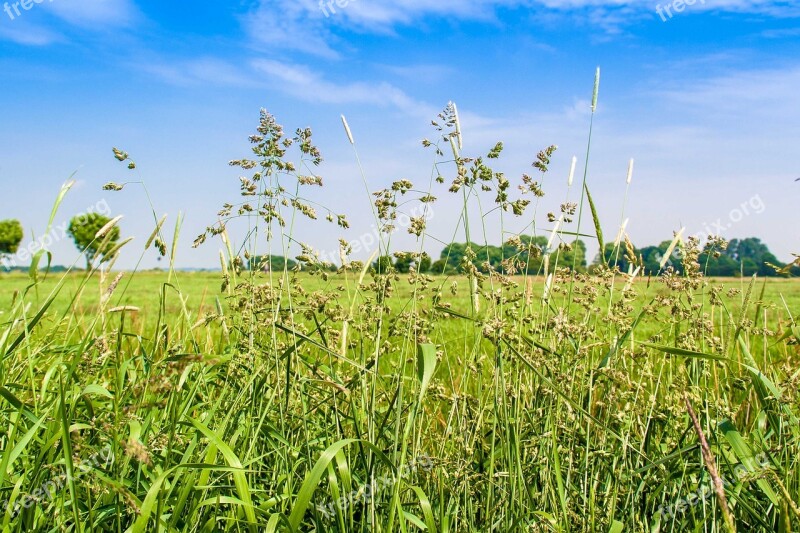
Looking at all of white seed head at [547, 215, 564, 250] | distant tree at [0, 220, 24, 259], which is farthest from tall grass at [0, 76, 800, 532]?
distant tree at [0, 220, 24, 259]

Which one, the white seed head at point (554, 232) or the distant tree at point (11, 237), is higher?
the distant tree at point (11, 237)

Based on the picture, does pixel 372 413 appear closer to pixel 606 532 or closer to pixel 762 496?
pixel 606 532

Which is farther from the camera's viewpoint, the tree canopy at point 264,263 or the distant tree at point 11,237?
the distant tree at point 11,237

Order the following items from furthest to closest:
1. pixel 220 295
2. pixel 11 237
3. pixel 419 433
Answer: pixel 11 237
pixel 220 295
pixel 419 433

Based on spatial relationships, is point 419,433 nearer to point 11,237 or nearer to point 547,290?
point 547,290

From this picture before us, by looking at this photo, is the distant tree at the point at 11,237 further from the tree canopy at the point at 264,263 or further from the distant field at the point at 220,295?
the tree canopy at the point at 264,263

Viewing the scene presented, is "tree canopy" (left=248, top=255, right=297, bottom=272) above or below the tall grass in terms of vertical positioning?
above

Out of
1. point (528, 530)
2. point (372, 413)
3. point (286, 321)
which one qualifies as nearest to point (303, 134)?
point (286, 321)

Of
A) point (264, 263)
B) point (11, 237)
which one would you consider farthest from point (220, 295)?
point (11, 237)

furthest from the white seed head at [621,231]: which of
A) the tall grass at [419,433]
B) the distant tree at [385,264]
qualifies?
the distant tree at [385,264]

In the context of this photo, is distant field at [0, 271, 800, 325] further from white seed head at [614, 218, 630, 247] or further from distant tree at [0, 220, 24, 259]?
distant tree at [0, 220, 24, 259]

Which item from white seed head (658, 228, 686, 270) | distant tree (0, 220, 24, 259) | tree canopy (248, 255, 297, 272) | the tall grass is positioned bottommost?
the tall grass

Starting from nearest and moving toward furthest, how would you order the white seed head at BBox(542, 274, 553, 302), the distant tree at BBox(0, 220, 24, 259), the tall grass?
the tall grass → the white seed head at BBox(542, 274, 553, 302) → the distant tree at BBox(0, 220, 24, 259)

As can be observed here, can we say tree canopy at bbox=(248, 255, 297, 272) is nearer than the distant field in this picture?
Yes
